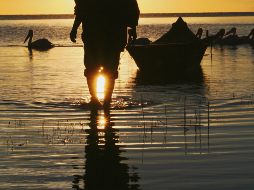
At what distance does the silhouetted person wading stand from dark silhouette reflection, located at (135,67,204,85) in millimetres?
6644

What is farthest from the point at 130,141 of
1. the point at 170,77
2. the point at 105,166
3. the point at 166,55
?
the point at 166,55

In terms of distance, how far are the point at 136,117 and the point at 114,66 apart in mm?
1342

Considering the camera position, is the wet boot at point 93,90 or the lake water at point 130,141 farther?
the wet boot at point 93,90

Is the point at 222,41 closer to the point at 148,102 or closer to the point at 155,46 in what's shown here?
the point at 155,46

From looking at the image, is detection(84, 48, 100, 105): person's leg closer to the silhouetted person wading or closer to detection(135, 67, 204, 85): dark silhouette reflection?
the silhouetted person wading

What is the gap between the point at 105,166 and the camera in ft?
24.3

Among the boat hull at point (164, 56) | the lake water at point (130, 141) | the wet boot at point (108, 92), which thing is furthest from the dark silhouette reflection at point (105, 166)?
the boat hull at point (164, 56)

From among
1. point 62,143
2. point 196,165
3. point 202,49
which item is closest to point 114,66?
point 62,143

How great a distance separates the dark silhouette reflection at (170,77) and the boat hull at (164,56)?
237 millimetres

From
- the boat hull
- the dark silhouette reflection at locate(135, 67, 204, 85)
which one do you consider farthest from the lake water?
the boat hull

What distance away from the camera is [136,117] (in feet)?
37.3

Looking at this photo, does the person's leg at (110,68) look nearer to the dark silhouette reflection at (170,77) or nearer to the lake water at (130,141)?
the lake water at (130,141)

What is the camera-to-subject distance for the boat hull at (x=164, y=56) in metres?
23.4

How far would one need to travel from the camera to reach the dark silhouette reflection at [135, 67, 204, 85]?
1980cm
